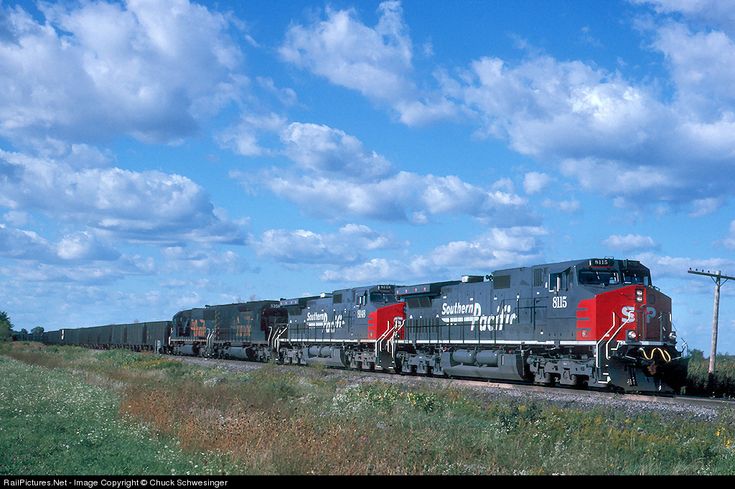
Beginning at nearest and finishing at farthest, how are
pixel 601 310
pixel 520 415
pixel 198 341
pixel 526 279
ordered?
pixel 520 415 → pixel 601 310 → pixel 526 279 → pixel 198 341

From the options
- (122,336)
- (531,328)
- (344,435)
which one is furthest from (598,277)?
(122,336)

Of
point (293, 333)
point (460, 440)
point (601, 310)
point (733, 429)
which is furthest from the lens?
point (293, 333)

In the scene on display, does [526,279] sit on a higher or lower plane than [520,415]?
higher

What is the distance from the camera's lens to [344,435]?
1007cm

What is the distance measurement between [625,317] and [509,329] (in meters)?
4.39

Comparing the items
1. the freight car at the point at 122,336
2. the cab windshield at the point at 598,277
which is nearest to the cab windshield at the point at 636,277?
the cab windshield at the point at 598,277

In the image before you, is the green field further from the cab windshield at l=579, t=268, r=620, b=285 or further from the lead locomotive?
the cab windshield at l=579, t=268, r=620, b=285

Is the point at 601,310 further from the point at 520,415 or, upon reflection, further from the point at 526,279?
the point at 520,415

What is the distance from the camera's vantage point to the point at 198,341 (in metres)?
51.1

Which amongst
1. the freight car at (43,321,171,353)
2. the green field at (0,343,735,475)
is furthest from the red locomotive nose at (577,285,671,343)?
the freight car at (43,321,171,353)
